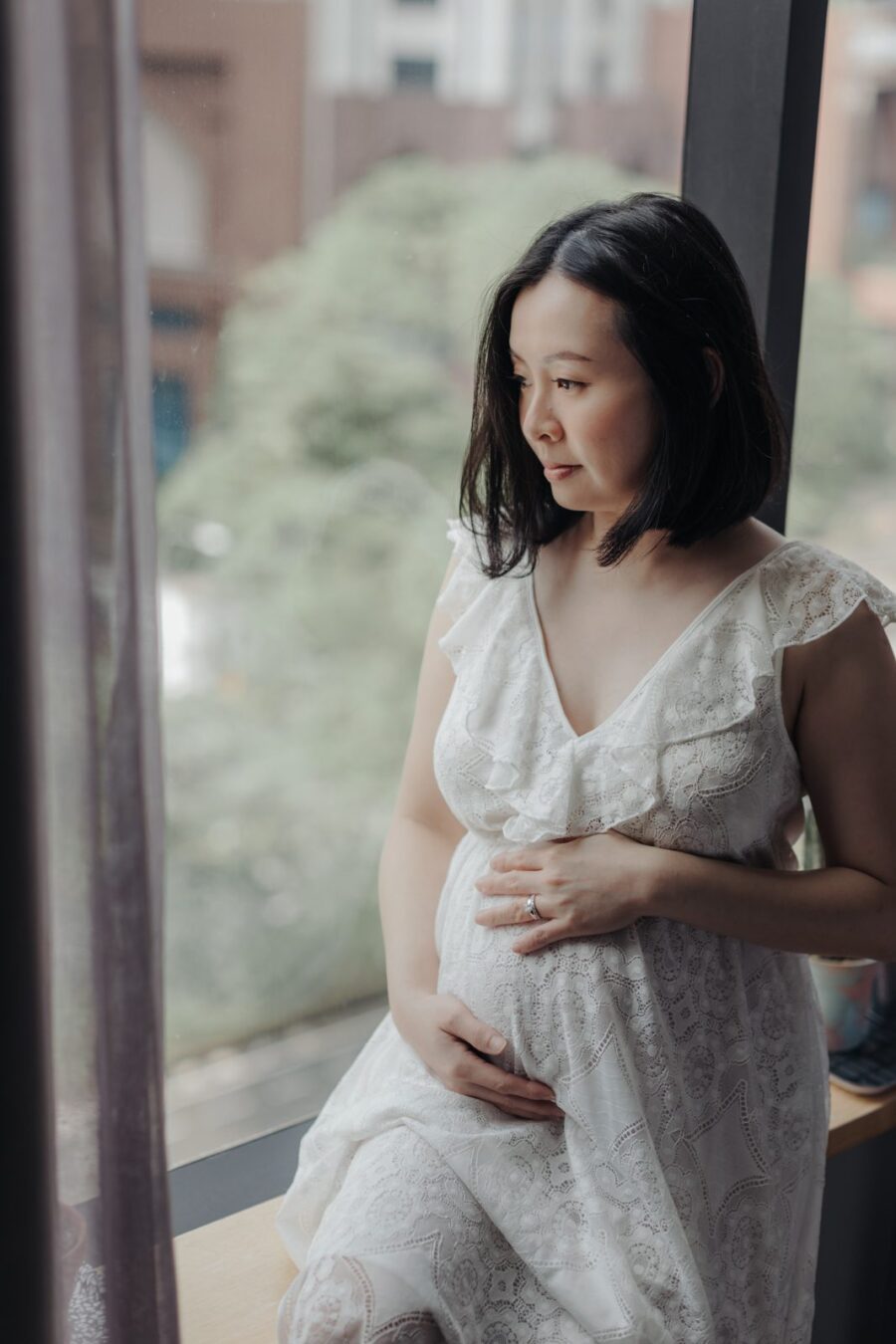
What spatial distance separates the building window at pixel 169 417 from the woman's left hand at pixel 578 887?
0.68 meters

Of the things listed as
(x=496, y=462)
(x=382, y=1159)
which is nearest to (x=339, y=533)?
(x=496, y=462)

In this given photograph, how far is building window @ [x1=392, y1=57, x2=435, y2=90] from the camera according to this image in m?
1.87

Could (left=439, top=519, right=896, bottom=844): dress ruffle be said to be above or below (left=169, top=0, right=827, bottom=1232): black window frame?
below

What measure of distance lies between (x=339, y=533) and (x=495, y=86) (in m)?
0.82

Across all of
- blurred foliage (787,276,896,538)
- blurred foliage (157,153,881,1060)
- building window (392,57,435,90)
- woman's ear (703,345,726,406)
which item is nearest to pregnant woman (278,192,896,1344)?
woman's ear (703,345,726,406)

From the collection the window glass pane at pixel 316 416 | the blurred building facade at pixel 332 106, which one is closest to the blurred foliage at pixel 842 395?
the blurred building facade at pixel 332 106

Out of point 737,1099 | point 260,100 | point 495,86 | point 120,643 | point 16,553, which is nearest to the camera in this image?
point 16,553

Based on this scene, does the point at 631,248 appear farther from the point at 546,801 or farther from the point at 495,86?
the point at 495,86

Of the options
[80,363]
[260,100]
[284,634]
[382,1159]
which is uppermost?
[260,100]

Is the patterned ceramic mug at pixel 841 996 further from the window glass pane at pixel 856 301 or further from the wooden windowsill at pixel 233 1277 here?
the window glass pane at pixel 856 301

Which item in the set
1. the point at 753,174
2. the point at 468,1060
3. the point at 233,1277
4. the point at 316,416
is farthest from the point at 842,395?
the point at 233,1277

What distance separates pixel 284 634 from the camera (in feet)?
6.25

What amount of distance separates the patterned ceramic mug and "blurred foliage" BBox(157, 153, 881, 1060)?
68cm

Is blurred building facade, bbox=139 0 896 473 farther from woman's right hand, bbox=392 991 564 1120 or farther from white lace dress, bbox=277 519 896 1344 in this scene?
woman's right hand, bbox=392 991 564 1120
